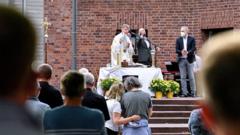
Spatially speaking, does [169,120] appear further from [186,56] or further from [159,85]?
[186,56]

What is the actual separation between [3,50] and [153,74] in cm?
1633

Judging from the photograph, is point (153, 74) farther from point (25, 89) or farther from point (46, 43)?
point (25, 89)

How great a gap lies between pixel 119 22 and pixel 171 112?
5815 millimetres

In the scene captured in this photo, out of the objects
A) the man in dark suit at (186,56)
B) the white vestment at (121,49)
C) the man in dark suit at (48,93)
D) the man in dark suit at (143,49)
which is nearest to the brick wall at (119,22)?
the man in dark suit at (143,49)

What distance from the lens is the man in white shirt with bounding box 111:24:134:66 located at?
59.9ft

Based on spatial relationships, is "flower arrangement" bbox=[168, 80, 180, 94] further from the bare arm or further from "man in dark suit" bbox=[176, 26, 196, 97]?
the bare arm

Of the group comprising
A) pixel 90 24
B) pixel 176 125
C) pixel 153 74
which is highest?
pixel 90 24

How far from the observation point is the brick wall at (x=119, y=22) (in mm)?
21172

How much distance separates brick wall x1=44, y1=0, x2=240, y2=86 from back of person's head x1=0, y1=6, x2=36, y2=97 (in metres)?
19.1

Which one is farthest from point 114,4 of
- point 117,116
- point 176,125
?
point 117,116

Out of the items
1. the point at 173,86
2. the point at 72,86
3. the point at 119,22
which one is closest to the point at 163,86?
the point at 173,86

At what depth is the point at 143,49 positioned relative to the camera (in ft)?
62.1

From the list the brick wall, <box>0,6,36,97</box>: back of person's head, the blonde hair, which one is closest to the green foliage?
the brick wall

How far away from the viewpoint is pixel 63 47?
69.9ft
